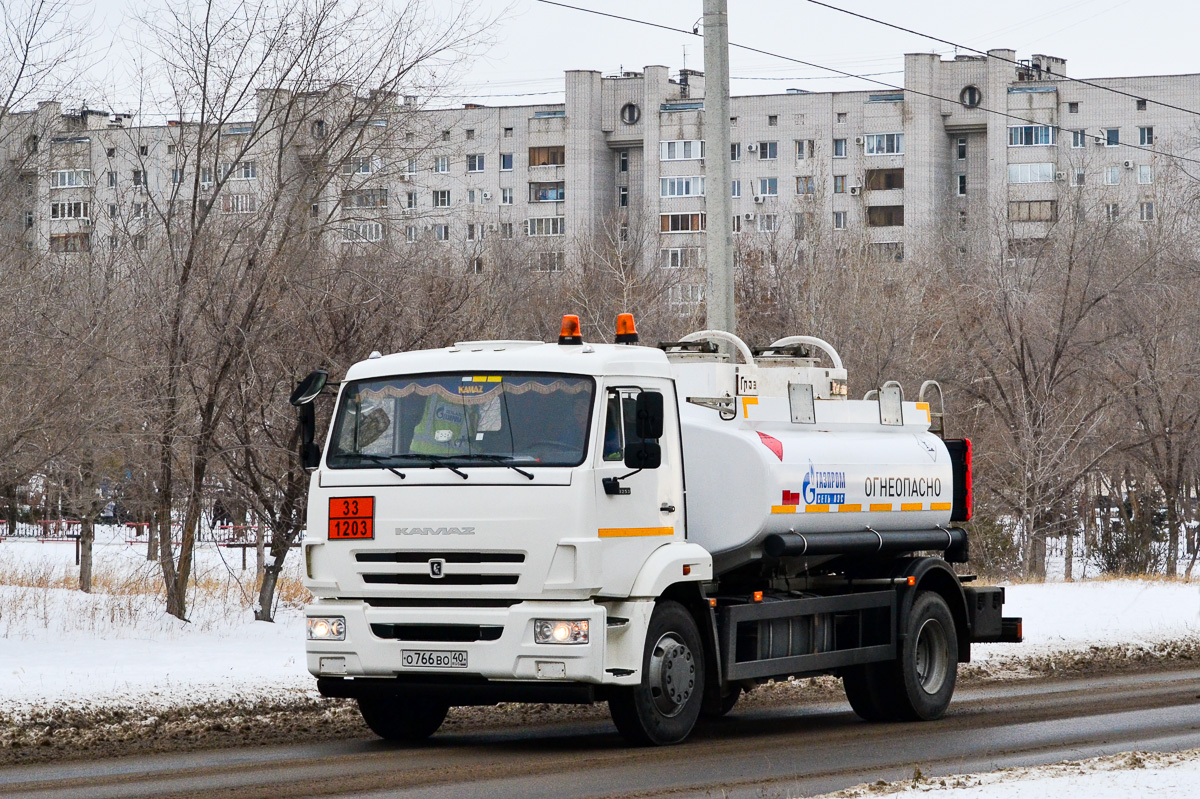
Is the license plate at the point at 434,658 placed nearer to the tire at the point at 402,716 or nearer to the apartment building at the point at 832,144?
the tire at the point at 402,716

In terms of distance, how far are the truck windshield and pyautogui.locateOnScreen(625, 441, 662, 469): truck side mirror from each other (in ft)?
1.12

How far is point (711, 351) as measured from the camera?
1274cm

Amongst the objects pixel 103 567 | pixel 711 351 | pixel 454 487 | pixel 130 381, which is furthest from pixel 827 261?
pixel 454 487

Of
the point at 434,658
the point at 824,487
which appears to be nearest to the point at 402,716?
the point at 434,658

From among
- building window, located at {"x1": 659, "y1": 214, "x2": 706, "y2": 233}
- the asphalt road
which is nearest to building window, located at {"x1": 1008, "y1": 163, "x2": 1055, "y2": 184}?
building window, located at {"x1": 659, "y1": 214, "x2": 706, "y2": 233}

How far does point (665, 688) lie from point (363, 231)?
969 cm

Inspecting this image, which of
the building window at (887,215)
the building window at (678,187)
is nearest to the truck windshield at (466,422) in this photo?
the building window at (678,187)

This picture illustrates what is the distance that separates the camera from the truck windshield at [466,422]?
10648 millimetres

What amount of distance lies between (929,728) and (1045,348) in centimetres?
2881

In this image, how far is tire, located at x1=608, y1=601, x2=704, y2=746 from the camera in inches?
426

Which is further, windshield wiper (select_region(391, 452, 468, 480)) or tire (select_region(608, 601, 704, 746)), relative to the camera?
tire (select_region(608, 601, 704, 746))

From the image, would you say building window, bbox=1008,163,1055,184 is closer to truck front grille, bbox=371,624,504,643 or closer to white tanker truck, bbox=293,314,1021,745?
white tanker truck, bbox=293,314,1021,745

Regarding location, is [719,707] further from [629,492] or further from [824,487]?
[629,492]

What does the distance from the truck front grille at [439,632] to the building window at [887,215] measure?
79.4 m
